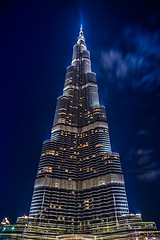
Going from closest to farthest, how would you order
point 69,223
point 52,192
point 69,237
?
point 69,237 < point 69,223 < point 52,192

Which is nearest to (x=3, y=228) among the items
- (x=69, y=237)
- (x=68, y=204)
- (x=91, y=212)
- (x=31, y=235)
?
(x=31, y=235)

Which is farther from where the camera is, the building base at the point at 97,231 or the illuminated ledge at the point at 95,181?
the illuminated ledge at the point at 95,181

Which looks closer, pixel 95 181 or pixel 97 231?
pixel 97 231

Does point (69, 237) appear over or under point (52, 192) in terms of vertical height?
under

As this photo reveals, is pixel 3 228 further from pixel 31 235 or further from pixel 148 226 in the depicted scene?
pixel 148 226

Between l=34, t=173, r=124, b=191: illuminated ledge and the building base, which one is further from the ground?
l=34, t=173, r=124, b=191: illuminated ledge

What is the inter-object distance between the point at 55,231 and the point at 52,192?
3645 cm

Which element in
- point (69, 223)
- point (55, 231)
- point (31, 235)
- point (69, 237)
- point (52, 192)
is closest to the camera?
point (69, 237)

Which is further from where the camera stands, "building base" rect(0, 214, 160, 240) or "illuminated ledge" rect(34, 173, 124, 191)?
"illuminated ledge" rect(34, 173, 124, 191)

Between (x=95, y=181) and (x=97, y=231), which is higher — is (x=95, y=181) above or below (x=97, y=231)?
above

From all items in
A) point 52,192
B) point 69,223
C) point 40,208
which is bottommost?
point 69,223

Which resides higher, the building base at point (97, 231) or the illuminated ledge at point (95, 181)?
the illuminated ledge at point (95, 181)

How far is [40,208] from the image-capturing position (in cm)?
17275

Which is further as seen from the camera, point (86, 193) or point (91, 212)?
point (86, 193)
